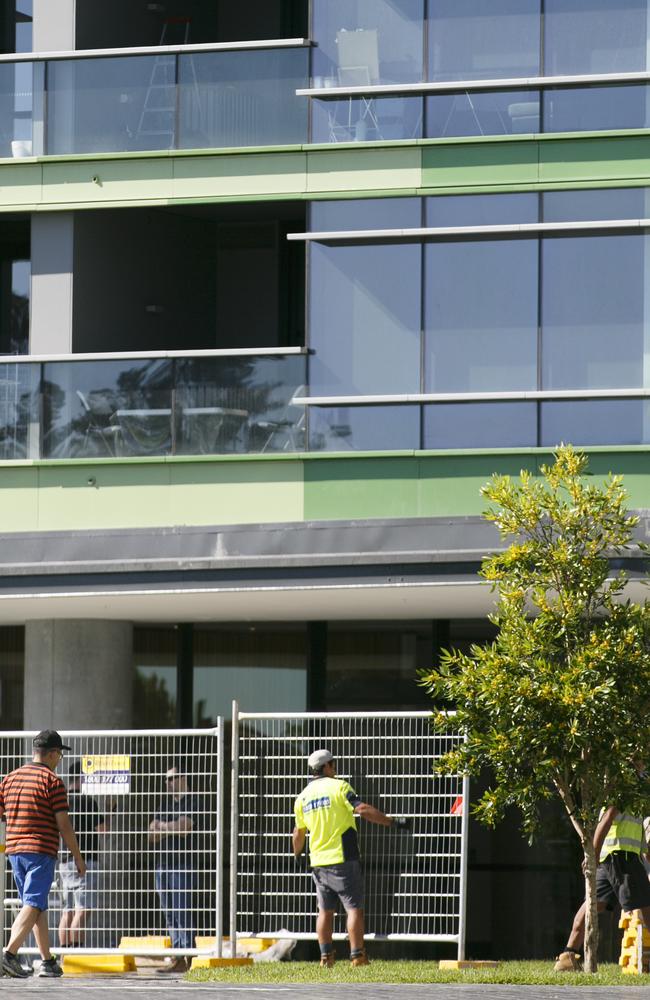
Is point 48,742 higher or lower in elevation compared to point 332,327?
lower

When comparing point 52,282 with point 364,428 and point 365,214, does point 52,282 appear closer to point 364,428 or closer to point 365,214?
point 365,214

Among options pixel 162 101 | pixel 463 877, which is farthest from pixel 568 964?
pixel 162 101

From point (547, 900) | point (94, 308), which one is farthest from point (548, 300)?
point (547, 900)

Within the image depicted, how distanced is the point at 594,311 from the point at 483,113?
231 centimetres

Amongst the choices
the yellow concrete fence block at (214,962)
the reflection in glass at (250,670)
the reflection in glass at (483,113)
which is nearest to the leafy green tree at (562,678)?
the yellow concrete fence block at (214,962)

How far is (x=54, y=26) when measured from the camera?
66.3 feet

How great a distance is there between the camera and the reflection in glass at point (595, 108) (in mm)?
18234

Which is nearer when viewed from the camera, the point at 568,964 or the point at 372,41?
the point at 568,964

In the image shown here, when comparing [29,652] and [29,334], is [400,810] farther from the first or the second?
[29,334]

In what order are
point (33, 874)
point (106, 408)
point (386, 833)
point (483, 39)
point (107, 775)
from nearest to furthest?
point (33, 874), point (107, 775), point (386, 833), point (483, 39), point (106, 408)

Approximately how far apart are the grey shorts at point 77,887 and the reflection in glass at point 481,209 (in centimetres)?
705

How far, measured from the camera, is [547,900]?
20234 mm

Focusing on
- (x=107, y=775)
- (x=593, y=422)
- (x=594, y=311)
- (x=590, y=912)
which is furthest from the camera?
(x=594, y=311)

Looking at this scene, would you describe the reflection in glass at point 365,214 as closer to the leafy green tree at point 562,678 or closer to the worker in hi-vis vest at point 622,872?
the leafy green tree at point 562,678
